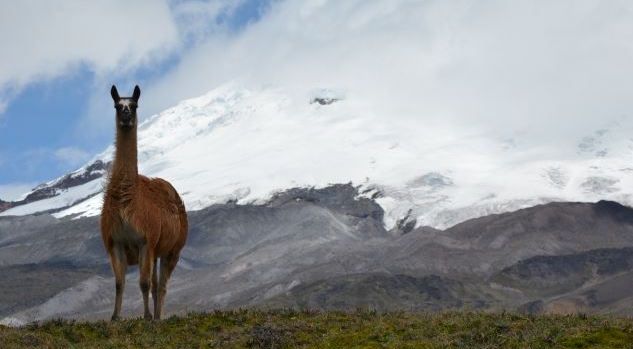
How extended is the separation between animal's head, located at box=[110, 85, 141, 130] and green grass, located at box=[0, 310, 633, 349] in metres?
4.34

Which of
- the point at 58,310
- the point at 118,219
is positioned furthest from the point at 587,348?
the point at 58,310

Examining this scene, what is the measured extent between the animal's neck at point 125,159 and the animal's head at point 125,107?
0.17m

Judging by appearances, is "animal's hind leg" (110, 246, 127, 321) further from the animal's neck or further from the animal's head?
the animal's head

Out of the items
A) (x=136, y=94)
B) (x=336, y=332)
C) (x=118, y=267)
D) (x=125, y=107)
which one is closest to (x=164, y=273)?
(x=118, y=267)

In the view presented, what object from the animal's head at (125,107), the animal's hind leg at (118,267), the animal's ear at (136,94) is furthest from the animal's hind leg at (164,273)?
the animal's ear at (136,94)

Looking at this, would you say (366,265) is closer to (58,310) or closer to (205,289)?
(205,289)

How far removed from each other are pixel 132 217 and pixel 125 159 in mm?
1484

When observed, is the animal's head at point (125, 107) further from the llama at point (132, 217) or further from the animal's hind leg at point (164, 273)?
the animal's hind leg at point (164, 273)

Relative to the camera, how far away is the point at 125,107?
21141 mm

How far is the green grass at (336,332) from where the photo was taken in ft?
50.9

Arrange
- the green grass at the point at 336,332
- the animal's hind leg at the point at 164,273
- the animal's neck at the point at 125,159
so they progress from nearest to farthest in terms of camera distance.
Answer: the green grass at the point at 336,332, the animal's neck at the point at 125,159, the animal's hind leg at the point at 164,273

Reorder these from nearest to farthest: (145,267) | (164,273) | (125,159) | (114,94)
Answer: (145,267) < (125,159) < (114,94) < (164,273)

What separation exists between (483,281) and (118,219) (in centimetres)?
16721

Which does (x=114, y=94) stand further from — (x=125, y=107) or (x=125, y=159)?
(x=125, y=159)
